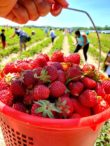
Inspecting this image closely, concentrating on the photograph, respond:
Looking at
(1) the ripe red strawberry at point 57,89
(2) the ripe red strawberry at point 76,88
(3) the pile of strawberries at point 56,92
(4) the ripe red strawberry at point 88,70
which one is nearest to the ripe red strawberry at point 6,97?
(3) the pile of strawberries at point 56,92

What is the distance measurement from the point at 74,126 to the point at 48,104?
19cm

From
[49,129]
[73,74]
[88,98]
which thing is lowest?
[49,129]

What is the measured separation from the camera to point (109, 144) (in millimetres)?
3234

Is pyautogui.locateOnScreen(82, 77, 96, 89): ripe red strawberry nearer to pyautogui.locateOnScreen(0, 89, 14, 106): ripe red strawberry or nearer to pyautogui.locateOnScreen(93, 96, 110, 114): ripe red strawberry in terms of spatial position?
pyautogui.locateOnScreen(93, 96, 110, 114): ripe red strawberry

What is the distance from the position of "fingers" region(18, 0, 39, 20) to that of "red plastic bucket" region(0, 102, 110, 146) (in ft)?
2.39

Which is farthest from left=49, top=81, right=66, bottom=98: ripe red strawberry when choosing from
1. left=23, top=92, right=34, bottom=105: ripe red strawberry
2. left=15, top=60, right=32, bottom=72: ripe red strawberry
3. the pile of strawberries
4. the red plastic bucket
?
left=15, top=60, right=32, bottom=72: ripe red strawberry

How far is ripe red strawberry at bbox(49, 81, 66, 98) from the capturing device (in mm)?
1780

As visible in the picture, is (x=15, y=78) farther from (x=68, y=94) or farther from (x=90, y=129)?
(x=90, y=129)

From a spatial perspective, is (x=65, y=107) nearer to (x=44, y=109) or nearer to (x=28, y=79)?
(x=44, y=109)

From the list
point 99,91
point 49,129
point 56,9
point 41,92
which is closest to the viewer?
point 49,129

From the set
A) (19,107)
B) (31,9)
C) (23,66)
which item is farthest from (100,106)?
(31,9)

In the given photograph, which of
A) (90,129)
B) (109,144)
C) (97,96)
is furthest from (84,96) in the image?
(109,144)

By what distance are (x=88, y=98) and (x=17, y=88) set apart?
15.7 inches

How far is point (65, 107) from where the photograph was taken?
173cm
